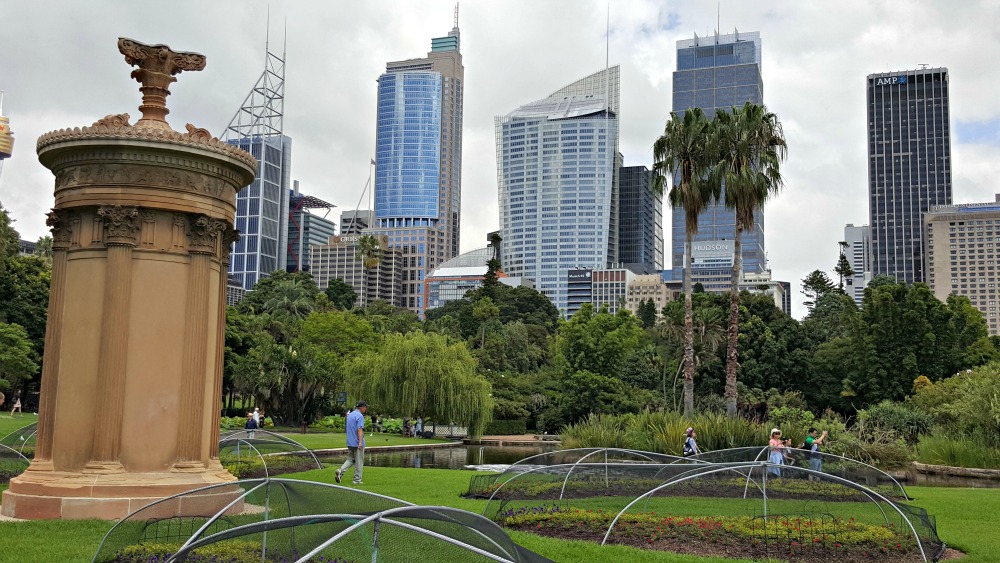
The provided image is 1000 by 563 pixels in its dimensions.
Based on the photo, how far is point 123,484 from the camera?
12.8 m

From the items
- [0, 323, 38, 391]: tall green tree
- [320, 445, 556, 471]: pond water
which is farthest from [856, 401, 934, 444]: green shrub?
[0, 323, 38, 391]: tall green tree

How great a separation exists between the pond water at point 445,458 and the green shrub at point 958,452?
1499 centimetres

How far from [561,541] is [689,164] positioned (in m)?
29.5

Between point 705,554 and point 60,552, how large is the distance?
307 inches

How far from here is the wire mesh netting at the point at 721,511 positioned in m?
12.0

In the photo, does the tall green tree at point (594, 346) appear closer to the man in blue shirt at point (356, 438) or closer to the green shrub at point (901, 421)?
the green shrub at point (901, 421)

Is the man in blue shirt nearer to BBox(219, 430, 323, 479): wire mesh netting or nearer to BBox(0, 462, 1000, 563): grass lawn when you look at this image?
BBox(0, 462, 1000, 563): grass lawn

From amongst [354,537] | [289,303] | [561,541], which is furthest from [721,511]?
[289,303]

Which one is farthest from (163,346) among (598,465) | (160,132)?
(598,465)

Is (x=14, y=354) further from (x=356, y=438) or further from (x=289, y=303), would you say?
(x=289, y=303)

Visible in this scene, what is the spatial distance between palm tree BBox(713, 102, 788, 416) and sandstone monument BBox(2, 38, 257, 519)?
27.3 m

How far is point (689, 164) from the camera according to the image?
1543 inches

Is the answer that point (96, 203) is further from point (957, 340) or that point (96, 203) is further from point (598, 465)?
point (957, 340)

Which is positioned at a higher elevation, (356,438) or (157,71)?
(157,71)
